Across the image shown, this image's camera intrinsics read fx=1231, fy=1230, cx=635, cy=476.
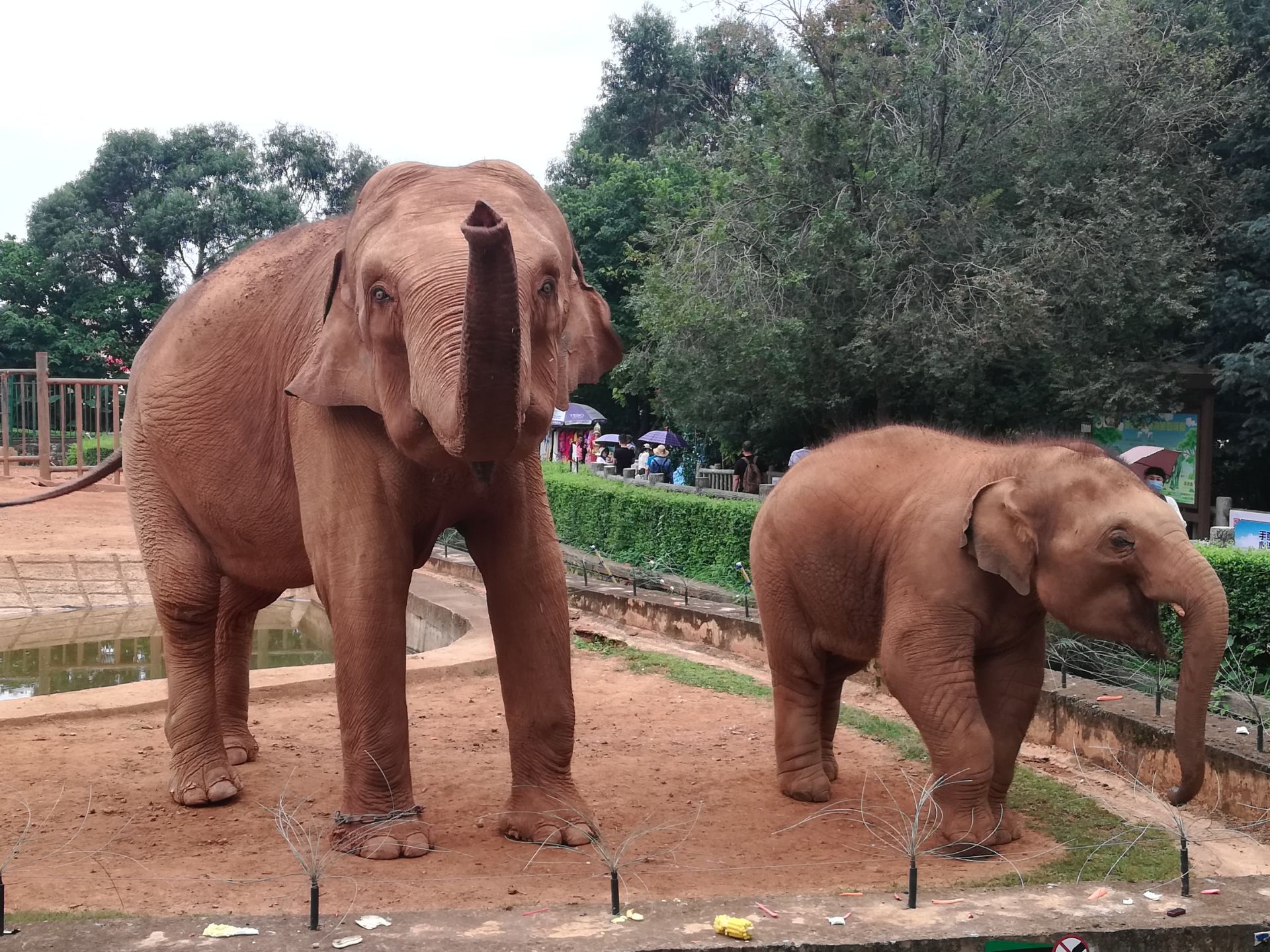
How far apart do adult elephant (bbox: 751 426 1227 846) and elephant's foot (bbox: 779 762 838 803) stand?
0.4 inches

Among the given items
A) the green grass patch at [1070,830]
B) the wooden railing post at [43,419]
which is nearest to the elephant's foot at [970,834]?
the green grass patch at [1070,830]

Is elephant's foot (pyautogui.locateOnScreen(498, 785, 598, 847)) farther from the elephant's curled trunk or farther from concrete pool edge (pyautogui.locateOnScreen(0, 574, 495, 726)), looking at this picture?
the elephant's curled trunk

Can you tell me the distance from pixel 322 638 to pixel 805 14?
39.9 feet

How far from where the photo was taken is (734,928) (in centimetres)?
343

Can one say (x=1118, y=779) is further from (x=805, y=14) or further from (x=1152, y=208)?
(x=805, y=14)

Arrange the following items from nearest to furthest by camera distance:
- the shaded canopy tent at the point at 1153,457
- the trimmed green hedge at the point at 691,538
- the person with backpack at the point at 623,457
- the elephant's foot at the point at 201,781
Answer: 1. the elephant's foot at the point at 201,781
2. the trimmed green hedge at the point at 691,538
3. the shaded canopy tent at the point at 1153,457
4. the person with backpack at the point at 623,457

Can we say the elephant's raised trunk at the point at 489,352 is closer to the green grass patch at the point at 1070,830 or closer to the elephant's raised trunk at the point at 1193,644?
the green grass patch at the point at 1070,830

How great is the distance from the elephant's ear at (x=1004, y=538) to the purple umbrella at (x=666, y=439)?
21280mm

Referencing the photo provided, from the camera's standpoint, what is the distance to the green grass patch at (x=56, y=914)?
4348 millimetres

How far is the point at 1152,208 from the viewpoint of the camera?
1841 cm

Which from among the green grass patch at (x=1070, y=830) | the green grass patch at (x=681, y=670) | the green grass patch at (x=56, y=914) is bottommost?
the green grass patch at (x=681, y=670)

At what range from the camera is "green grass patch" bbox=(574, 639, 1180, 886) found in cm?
539

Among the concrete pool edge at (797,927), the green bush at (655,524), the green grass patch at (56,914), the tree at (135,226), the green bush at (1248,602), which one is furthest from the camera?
the tree at (135,226)

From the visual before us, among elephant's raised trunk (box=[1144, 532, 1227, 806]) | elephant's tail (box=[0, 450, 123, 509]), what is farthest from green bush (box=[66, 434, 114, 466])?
elephant's raised trunk (box=[1144, 532, 1227, 806])
